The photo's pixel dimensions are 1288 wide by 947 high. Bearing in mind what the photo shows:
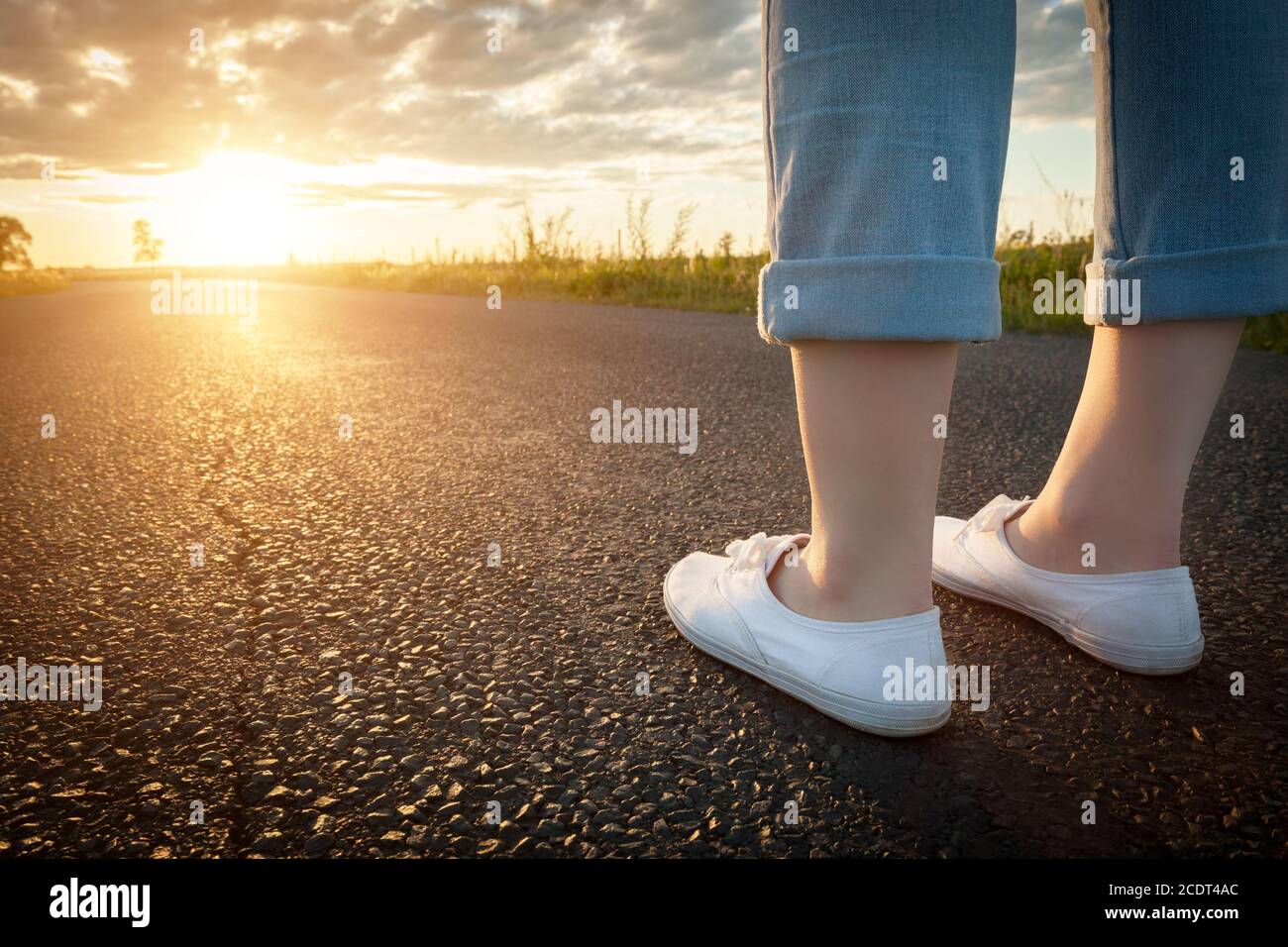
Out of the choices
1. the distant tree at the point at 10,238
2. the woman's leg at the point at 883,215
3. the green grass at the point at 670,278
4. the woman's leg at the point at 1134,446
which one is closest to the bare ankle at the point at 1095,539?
the woman's leg at the point at 1134,446

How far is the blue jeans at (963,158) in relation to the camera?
108 centimetres

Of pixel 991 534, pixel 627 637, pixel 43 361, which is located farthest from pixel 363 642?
pixel 43 361

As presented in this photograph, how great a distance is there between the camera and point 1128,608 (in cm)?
141

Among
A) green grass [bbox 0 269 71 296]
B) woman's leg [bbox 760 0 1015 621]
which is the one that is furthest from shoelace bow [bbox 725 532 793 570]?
green grass [bbox 0 269 71 296]

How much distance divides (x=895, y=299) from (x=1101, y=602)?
0.72 meters

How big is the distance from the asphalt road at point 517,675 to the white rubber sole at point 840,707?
22 millimetres

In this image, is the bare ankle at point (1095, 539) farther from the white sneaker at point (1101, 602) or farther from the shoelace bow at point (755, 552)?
the shoelace bow at point (755, 552)

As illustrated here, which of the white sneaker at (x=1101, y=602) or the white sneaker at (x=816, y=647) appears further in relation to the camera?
the white sneaker at (x=1101, y=602)

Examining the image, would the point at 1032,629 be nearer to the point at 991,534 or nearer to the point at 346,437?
the point at 991,534

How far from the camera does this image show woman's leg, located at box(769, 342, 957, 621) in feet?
3.76

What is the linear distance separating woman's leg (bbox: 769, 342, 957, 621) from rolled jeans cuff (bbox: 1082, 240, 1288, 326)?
397mm

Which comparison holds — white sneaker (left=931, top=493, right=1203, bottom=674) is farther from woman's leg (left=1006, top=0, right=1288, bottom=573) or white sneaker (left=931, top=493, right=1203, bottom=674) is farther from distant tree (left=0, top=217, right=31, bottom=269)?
distant tree (left=0, top=217, right=31, bottom=269)

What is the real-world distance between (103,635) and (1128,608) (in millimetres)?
1737

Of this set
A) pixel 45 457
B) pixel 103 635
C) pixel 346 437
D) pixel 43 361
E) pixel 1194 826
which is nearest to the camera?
pixel 1194 826
